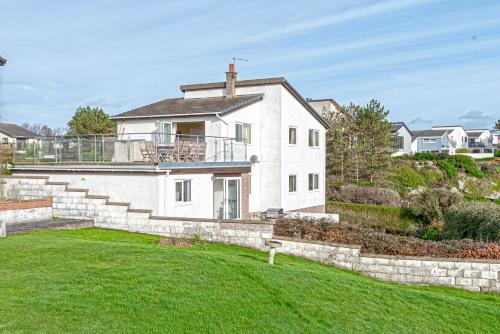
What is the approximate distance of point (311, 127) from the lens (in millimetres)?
34688

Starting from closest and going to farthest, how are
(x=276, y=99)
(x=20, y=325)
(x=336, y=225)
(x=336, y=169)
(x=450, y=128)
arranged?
(x=20, y=325) < (x=336, y=225) < (x=276, y=99) < (x=336, y=169) < (x=450, y=128)

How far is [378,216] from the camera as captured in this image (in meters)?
34.0

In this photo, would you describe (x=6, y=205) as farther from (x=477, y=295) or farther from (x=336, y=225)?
(x=477, y=295)

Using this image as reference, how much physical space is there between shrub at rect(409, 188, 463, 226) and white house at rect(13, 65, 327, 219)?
22.1 feet

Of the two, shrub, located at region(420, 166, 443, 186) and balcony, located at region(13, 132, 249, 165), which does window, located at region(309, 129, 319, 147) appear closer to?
balcony, located at region(13, 132, 249, 165)

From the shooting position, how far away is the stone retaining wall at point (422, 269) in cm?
1446

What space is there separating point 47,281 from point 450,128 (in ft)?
338

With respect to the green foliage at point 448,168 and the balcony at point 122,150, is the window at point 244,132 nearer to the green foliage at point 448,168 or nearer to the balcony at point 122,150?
the balcony at point 122,150

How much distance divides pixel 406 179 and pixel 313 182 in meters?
18.8

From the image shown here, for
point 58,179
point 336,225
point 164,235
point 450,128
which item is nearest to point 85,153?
point 58,179

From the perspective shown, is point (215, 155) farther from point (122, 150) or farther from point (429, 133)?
point (429, 133)

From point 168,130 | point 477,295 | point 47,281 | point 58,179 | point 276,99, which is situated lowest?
point 477,295

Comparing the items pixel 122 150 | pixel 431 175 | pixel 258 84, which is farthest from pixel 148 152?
pixel 431 175

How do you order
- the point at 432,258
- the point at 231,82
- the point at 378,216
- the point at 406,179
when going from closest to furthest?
the point at 432,258 < the point at 231,82 < the point at 378,216 < the point at 406,179
